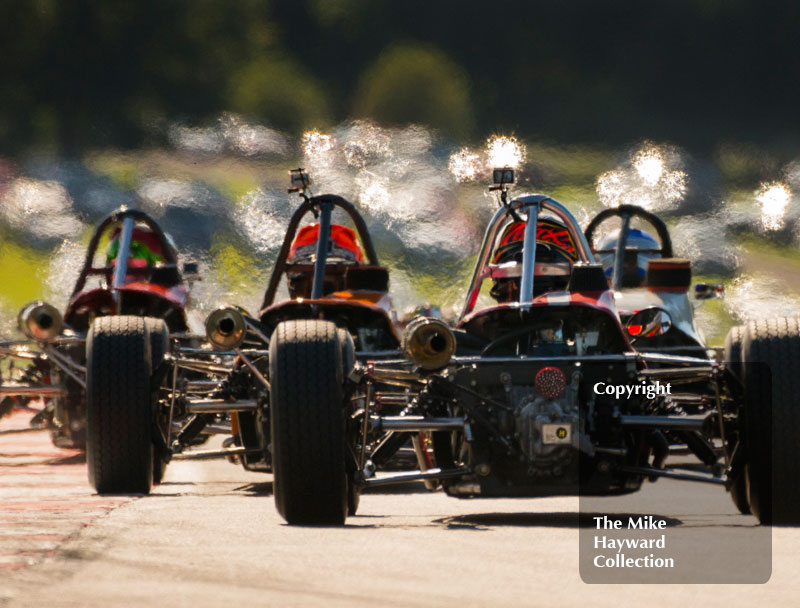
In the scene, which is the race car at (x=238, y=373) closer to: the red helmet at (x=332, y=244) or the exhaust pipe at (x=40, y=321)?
the red helmet at (x=332, y=244)

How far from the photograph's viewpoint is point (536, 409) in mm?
8883

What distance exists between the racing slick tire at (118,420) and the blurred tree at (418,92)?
1127 centimetres

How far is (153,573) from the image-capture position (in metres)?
6.17

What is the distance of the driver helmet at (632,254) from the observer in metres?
15.9

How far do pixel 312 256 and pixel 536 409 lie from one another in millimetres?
6952

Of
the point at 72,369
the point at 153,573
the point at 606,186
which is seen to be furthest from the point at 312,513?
the point at 606,186

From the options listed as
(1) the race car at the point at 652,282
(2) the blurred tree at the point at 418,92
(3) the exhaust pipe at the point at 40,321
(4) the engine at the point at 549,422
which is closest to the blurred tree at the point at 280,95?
(2) the blurred tree at the point at 418,92

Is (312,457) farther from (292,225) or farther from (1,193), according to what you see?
(1,193)

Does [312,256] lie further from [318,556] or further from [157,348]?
[318,556]

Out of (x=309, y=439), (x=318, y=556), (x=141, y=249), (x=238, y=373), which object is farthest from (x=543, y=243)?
(x=141, y=249)

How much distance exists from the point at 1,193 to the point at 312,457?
15321mm

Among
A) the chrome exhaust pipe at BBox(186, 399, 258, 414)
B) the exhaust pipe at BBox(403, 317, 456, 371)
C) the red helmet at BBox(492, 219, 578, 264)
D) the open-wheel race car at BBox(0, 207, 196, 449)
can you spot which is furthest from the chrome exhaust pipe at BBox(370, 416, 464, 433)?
the open-wheel race car at BBox(0, 207, 196, 449)

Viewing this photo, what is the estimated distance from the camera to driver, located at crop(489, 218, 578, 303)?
11.3m

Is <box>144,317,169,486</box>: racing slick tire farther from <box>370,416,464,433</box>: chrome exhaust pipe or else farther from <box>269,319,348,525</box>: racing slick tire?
<box>269,319,348,525</box>: racing slick tire
